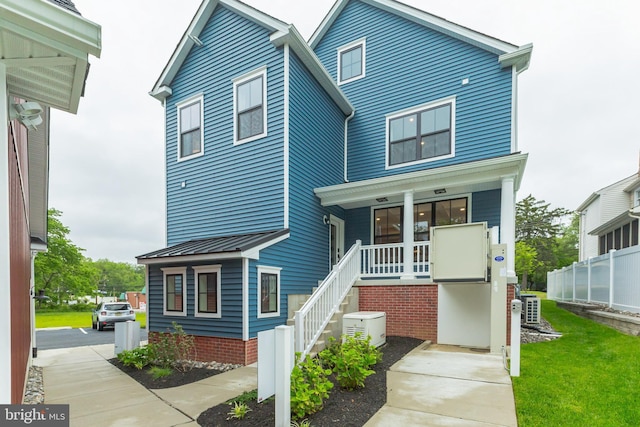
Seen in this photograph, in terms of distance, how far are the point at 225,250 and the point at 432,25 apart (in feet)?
29.7

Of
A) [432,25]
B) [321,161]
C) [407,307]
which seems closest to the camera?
[407,307]

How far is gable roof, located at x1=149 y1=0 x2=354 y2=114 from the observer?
8625 mm

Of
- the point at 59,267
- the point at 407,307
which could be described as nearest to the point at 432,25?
the point at 407,307

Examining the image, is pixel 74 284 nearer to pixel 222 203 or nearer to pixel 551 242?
pixel 222 203

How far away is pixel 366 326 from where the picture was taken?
22.6 ft

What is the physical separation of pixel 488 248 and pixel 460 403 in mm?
3403

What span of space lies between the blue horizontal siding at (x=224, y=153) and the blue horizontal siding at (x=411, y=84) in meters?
3.63

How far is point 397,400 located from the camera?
461cm

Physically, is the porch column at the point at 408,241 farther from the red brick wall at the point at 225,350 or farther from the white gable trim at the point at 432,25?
the white gable trim at the point at 432,25

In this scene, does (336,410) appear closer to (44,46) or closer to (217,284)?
(217,284)

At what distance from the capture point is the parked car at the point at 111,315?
56.5 ft

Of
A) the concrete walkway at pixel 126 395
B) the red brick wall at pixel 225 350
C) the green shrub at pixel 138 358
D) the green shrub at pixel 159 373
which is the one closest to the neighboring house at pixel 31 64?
the concrete walkway at pixel 126 395

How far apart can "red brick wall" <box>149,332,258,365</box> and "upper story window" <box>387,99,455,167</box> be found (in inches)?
267

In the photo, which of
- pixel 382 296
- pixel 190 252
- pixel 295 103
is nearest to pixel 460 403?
pixel 382 296
